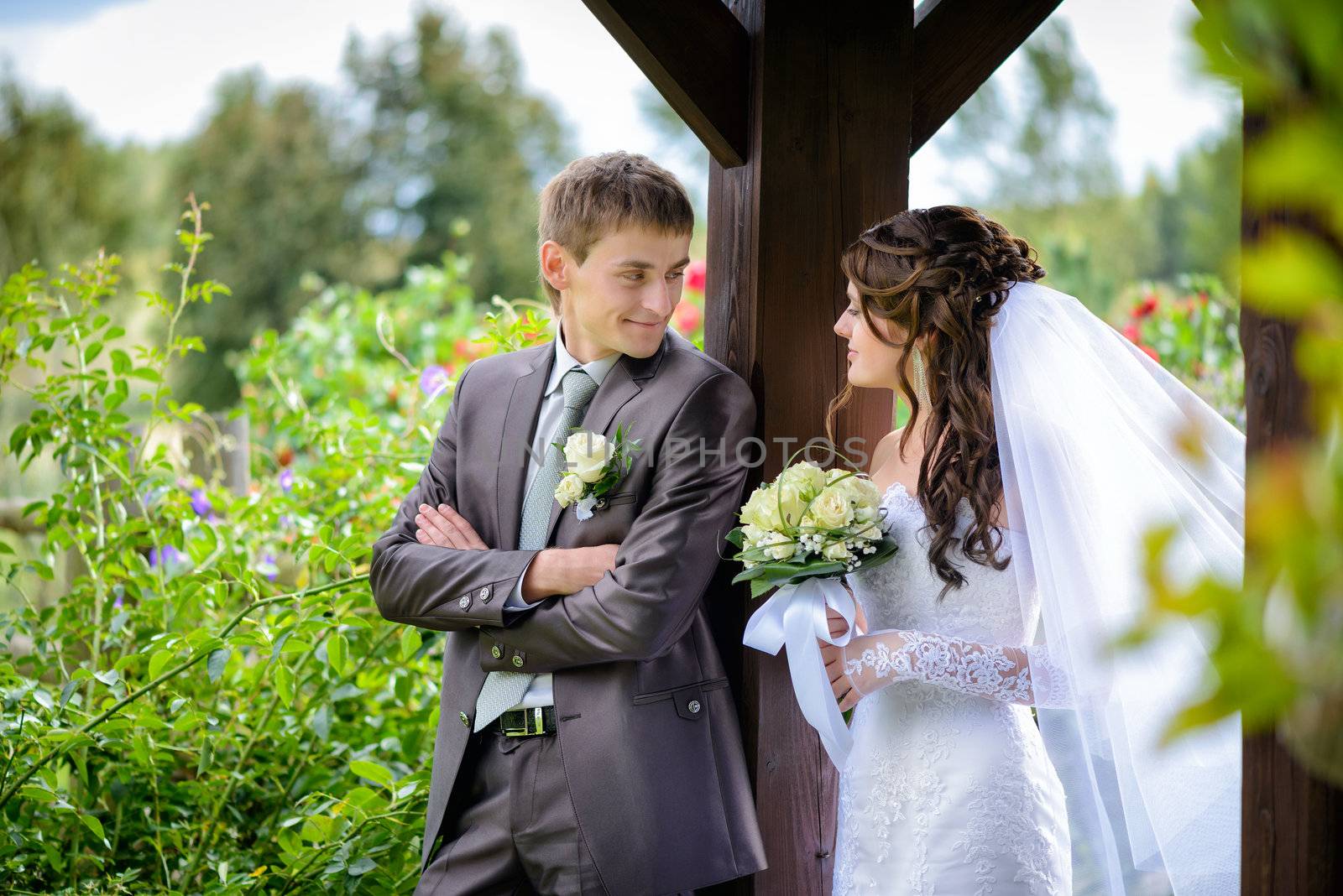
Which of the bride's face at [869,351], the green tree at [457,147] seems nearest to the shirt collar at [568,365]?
the bride's face at [869,351]

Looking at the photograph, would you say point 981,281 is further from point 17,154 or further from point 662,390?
point 17,154

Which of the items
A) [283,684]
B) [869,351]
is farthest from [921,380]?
[283,684]

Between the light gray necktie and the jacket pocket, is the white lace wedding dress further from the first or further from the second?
the light gray necktie

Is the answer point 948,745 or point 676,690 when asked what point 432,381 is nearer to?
point 676,690

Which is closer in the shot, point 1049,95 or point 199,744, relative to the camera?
point 199,744

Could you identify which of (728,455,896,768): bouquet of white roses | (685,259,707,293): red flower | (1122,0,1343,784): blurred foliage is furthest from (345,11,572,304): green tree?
(1122,0,1343,784): blurred foliage

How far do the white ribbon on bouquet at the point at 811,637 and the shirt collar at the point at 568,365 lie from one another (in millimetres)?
631

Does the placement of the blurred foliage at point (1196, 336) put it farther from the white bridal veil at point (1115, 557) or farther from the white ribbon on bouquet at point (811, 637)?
the white ribbon on bouquet at point (811, 637)

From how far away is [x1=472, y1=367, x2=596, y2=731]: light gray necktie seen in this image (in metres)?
2.35

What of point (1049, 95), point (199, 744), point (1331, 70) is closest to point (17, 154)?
point (1049, 95)

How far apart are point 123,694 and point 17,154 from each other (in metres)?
18.0

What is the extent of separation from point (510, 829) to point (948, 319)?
51.4 inches

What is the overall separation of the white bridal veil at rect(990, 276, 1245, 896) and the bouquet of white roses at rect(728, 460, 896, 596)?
0.28 m

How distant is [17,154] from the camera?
58.9ft
